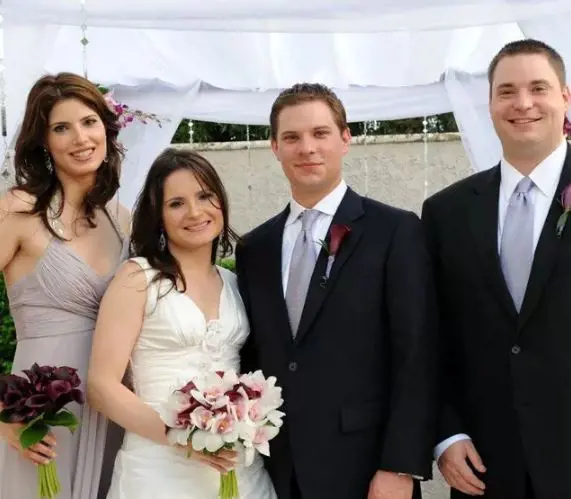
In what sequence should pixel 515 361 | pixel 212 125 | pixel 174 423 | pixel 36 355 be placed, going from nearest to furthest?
pixel 174 423
pixel 515 361
pixel 36 355
pixel 212 125

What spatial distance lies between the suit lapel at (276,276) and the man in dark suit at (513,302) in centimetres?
56

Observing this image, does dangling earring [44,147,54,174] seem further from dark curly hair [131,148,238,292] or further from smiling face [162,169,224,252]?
smiling face [162,169,224,252]

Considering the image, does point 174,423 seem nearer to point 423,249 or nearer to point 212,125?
point 423,249

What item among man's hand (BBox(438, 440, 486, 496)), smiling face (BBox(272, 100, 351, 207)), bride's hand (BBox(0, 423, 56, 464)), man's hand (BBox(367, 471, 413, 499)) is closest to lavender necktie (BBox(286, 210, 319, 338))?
smiling face (BBox(272, 100, 351, 207))

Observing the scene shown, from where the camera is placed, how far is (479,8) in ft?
14.8

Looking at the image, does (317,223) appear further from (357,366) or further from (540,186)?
(540,186)

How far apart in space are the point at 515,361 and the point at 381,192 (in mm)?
4611

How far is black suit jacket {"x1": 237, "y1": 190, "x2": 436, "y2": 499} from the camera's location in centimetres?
295

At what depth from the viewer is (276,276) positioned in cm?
312

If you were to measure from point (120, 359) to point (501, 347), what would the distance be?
49.9 inches

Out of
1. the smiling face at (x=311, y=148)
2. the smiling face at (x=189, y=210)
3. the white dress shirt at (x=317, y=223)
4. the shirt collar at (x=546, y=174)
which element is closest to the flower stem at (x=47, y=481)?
the smiling face at (x=189, y=210)

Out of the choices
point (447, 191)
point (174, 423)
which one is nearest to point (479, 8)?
point (447, 191)

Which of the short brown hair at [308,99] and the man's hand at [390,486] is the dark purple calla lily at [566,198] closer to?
the short brown hair at [308,99]

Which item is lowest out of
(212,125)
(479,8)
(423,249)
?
(423,249)
